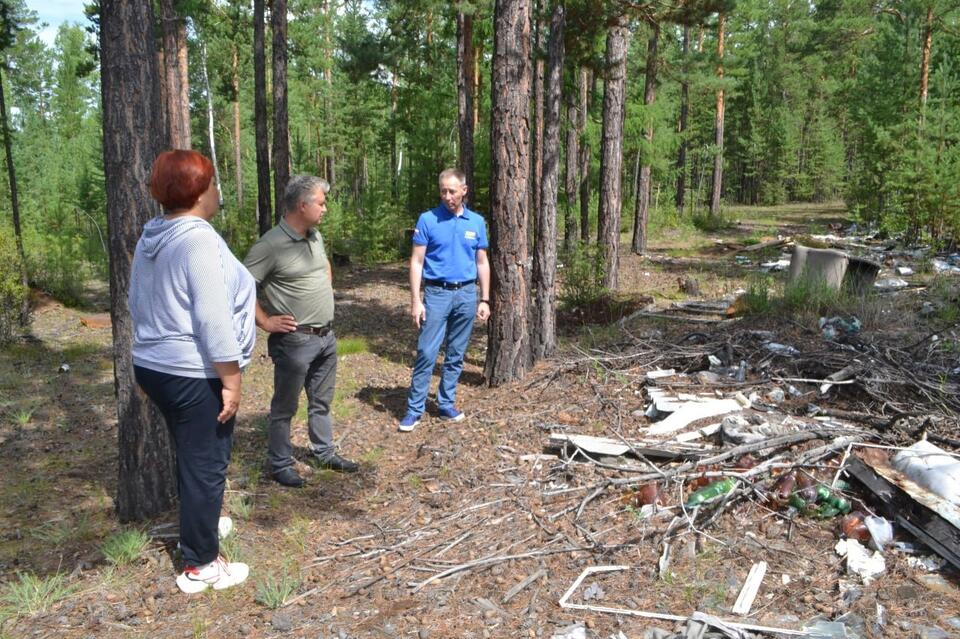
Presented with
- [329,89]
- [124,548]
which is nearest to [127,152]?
[124,548]

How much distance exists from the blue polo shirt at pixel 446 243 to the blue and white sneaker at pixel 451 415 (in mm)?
1136

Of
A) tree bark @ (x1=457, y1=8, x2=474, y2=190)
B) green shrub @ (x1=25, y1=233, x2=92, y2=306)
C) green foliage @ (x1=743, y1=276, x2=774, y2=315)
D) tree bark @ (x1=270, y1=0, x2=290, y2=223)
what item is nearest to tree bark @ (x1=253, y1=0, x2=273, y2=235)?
tree bark @ (x1=270, y1=0, x2=290, y2=223)

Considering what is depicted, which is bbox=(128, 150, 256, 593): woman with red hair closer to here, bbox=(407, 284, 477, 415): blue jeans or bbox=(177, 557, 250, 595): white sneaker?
bbox=(177, 557, 250, 595): white sneaker

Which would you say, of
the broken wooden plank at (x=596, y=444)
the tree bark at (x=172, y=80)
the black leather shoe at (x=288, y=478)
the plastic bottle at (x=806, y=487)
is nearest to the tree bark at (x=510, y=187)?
the broken wooden plank at (x=596, y=444)

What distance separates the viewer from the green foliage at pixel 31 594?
123 inches

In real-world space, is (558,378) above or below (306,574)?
above

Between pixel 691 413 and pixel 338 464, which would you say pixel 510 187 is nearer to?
pixel 691 413

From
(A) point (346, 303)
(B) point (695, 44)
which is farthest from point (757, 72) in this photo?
(A) point (346, 303)

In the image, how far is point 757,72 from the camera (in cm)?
3934

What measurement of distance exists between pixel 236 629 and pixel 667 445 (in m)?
2.76

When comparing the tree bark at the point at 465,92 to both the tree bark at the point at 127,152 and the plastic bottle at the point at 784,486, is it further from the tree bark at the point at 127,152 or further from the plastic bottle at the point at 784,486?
the plastic bottle at the point at 784,486

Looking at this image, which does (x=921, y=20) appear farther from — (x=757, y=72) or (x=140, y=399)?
(x=140, y=399)

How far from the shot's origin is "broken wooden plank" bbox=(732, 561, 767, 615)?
292 cm

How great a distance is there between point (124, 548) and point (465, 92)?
12.9m
